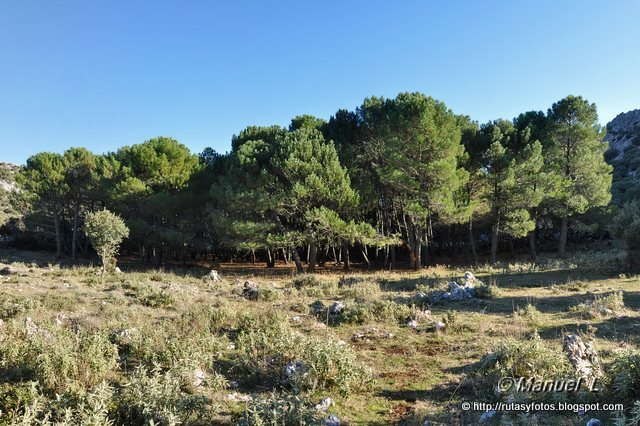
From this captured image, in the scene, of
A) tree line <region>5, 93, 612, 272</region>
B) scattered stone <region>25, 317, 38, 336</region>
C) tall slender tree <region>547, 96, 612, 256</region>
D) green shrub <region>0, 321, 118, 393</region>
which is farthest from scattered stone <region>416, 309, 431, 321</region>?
tall slender tree <region>547, 96, 612, 256</region>

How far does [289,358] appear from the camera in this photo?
648 centimetres

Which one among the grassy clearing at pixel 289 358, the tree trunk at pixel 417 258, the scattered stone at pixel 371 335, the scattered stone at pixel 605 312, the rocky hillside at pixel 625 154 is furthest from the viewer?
the rocky hillside at pixel 625 154

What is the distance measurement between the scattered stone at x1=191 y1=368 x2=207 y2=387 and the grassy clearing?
30mm

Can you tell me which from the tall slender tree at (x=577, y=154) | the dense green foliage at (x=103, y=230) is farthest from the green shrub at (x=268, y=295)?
the tall slender tree at (x=577, y=154)

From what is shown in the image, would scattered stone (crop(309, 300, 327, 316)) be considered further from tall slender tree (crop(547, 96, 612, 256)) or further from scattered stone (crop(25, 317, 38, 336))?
tall slender tree (crop(547, 96, 612, 256))

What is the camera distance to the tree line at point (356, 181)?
78.0ft

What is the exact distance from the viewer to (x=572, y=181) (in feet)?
94.0

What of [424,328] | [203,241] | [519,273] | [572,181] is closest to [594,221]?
[572,181]

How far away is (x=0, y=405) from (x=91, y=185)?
34984 mm

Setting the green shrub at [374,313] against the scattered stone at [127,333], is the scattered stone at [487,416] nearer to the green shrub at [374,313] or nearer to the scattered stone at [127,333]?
the green shrub at [374,313]

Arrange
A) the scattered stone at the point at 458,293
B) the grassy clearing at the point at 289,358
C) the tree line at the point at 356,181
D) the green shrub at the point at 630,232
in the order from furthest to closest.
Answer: the tree line at the point at 356,181 < the green shrub at the point at 630,232 < the scattered stone at the point at 458,293 < the grassy clearing at the point at 289,358

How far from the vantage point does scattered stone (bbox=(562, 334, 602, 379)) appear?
5.36 meters

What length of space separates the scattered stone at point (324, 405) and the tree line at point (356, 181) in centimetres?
1757

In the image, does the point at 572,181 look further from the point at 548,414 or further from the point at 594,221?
the point at 548,414
